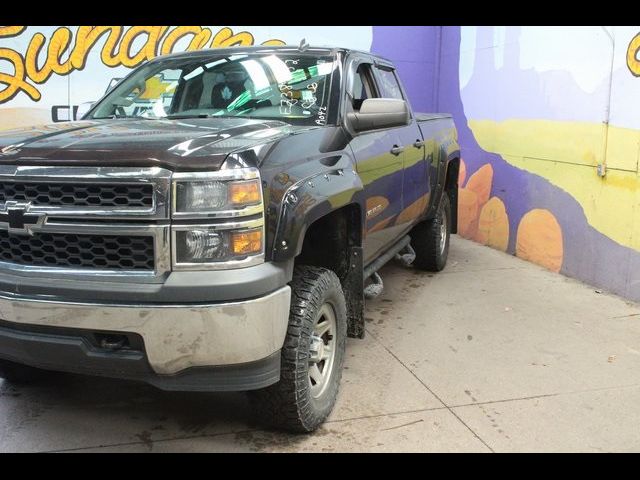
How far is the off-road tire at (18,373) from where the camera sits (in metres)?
3.57

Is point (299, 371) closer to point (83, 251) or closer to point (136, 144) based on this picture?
point (83, 251)

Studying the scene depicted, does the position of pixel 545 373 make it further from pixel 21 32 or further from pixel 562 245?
pixel 21 32

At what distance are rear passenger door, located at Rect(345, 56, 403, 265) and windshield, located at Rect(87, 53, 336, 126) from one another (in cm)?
24

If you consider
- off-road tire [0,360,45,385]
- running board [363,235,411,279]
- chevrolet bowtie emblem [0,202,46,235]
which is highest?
chevrolet bowtie emblem [0,202,46,235]

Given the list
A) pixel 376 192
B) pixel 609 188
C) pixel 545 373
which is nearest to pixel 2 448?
pixel 376 192

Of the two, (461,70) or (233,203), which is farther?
(461,70)

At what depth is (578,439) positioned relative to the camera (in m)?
3.10

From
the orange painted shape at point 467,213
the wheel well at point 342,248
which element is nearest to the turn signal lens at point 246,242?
the wheel well at point 342,248

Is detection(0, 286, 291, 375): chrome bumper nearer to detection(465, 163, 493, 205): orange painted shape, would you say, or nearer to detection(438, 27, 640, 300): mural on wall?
detection(438, 27, 640, 300): mural on wall

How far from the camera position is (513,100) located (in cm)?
682

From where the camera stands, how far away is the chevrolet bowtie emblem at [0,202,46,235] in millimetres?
2533

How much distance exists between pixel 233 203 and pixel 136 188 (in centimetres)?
38

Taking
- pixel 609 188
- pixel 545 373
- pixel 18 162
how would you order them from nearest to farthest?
pixel 18 162 → pixel 545 373 → pixel 609 188

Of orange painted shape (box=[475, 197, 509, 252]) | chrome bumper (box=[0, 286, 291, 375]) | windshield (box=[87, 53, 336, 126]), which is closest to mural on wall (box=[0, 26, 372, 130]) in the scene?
windshield (box=[87, 53, 336, 126])
